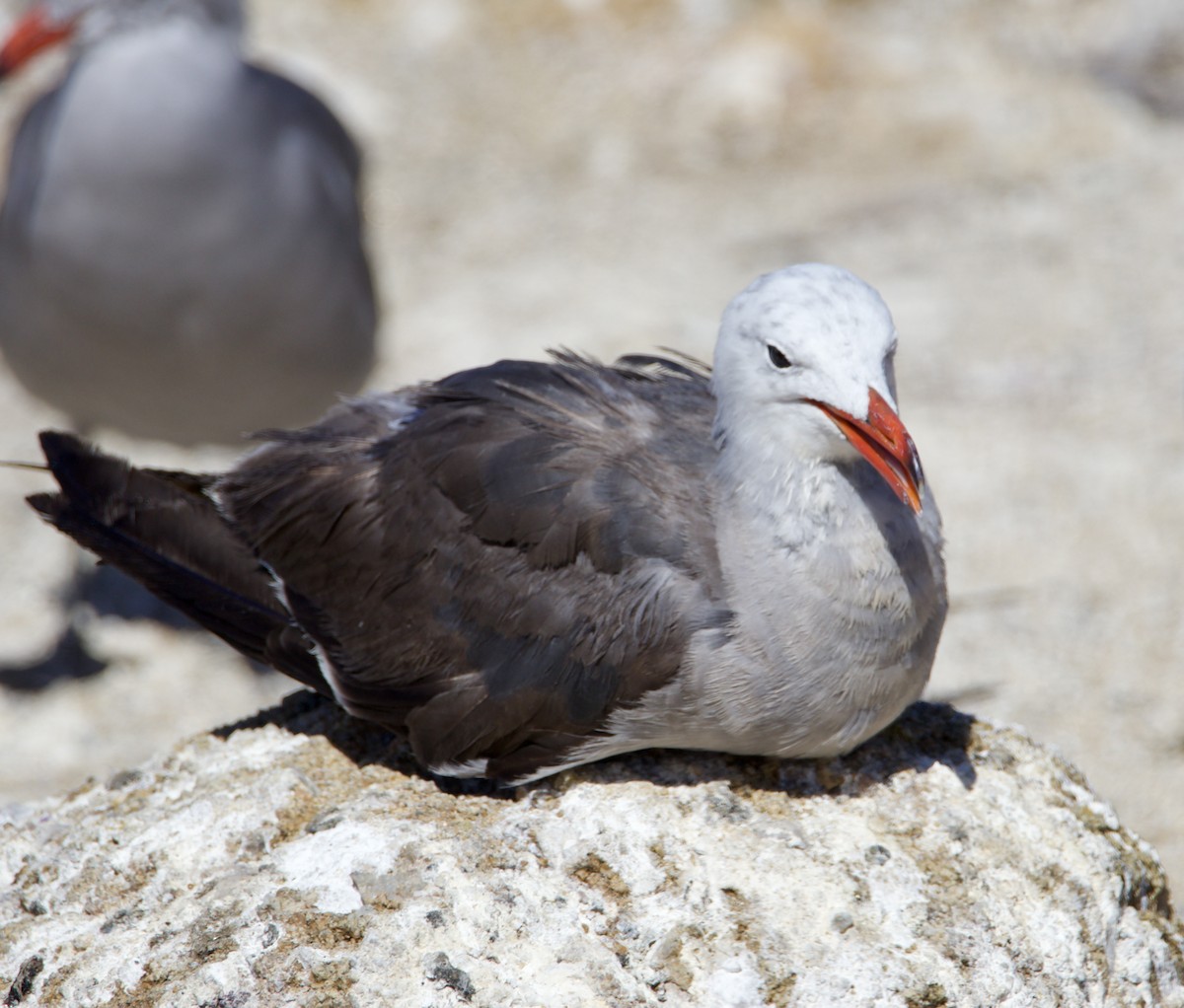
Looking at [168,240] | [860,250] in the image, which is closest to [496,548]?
[168,240]

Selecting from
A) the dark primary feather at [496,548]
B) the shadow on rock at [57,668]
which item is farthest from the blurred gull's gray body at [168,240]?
the dark primary feather at [496,548]

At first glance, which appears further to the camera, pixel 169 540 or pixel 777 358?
pixel 169 540

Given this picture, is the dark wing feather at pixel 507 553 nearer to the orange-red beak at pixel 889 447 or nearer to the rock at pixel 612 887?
the rock at pixel 612 887

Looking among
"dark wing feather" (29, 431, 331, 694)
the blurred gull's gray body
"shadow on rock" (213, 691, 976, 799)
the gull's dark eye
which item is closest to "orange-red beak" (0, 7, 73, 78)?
the blurred gull's gray body

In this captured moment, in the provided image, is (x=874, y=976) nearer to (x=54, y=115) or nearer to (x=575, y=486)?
(x=575, y=486)

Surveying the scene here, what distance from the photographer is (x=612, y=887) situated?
308 centimetres

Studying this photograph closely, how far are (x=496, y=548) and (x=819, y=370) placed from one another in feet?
2.80

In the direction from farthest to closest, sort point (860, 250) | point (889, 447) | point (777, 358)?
point (860, 250), point (777, 358), point (889, 447)

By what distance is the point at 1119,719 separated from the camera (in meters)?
5.38

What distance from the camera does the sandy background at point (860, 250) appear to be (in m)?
5.84

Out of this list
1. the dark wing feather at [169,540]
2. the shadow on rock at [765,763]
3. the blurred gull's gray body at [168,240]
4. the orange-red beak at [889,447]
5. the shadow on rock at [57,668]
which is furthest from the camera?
the shadow on rock at [57,668]

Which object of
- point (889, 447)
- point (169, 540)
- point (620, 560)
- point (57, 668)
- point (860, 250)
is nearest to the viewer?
point (889, 447)

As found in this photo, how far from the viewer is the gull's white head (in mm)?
2914

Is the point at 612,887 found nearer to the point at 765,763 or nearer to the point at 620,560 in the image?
the point at 765,763
